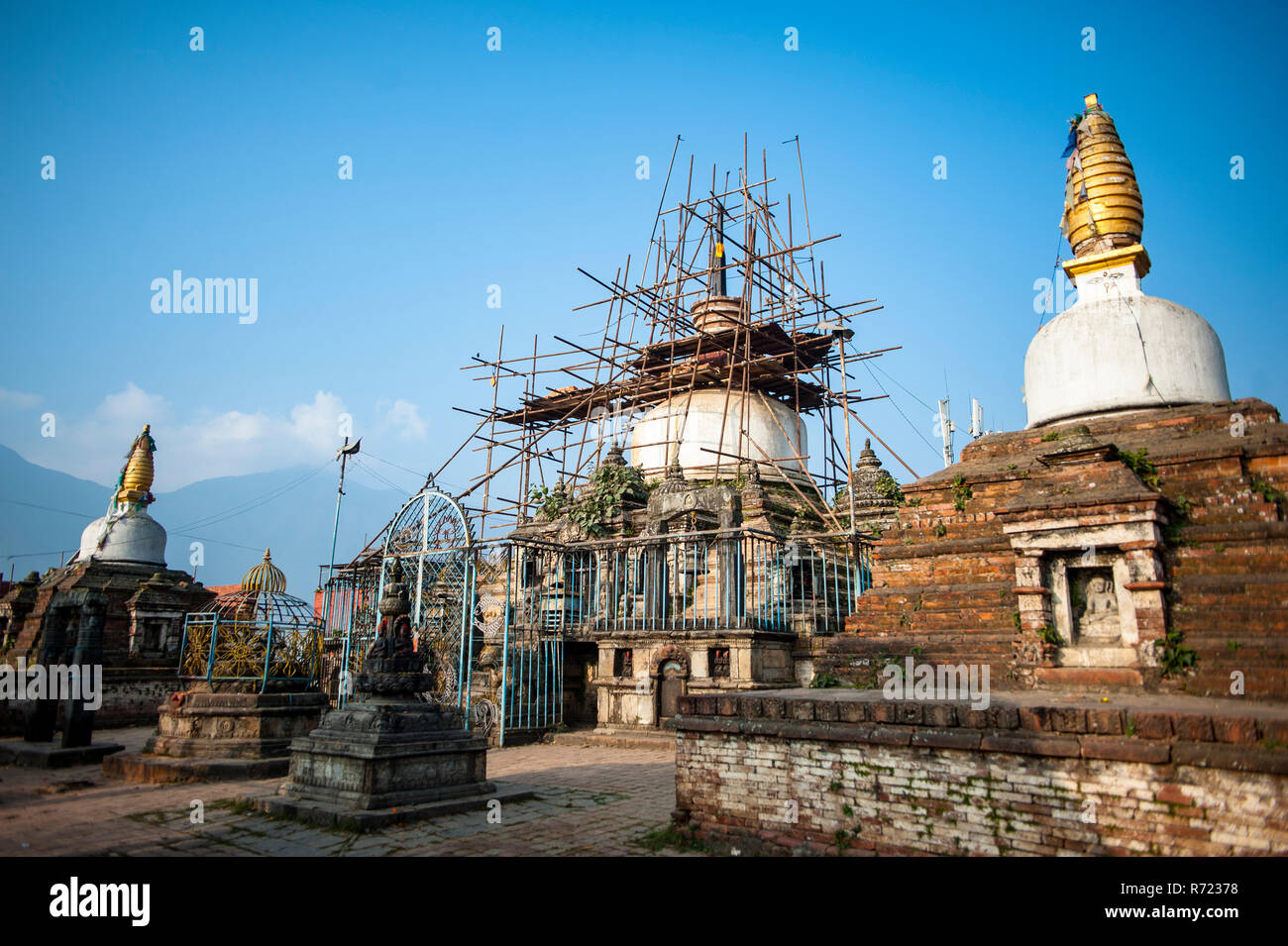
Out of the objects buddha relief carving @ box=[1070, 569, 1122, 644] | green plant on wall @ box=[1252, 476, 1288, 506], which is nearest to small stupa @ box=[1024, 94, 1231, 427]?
green plant on wall @ box=[1252, 476, 1288, 506]

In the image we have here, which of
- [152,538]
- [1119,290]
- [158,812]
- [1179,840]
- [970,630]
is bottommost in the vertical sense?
[158,812]

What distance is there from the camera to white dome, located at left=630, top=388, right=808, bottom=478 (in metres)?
24.0

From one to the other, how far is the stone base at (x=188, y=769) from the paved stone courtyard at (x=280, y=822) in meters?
0.22

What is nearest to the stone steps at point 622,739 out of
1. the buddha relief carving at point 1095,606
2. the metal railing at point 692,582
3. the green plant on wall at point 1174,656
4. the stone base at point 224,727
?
the metal railing at point 692,582

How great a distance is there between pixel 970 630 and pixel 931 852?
3.47 meters

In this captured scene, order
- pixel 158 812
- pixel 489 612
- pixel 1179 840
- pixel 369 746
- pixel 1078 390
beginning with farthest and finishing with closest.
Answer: pixel 489 612 → pixel 1078 390 → pixel 158 812 → pixel 369 746 → pixel 1179 840

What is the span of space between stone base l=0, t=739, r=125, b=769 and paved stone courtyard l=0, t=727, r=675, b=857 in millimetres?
525

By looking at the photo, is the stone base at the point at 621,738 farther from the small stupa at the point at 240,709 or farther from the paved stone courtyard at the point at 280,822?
the small stupa at the point at 240,709

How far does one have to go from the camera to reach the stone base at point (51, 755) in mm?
13055

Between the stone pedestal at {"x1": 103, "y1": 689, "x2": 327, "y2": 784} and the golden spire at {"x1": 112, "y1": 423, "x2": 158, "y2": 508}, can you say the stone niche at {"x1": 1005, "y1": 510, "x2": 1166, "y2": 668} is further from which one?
the golden spire at {"x1": 112, "y1": 423, "x2": 158, "y2": 508}

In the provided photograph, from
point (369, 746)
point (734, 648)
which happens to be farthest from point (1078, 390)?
point (369, 746)

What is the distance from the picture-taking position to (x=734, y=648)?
49.4ft

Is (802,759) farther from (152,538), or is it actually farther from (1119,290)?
(152,538)
